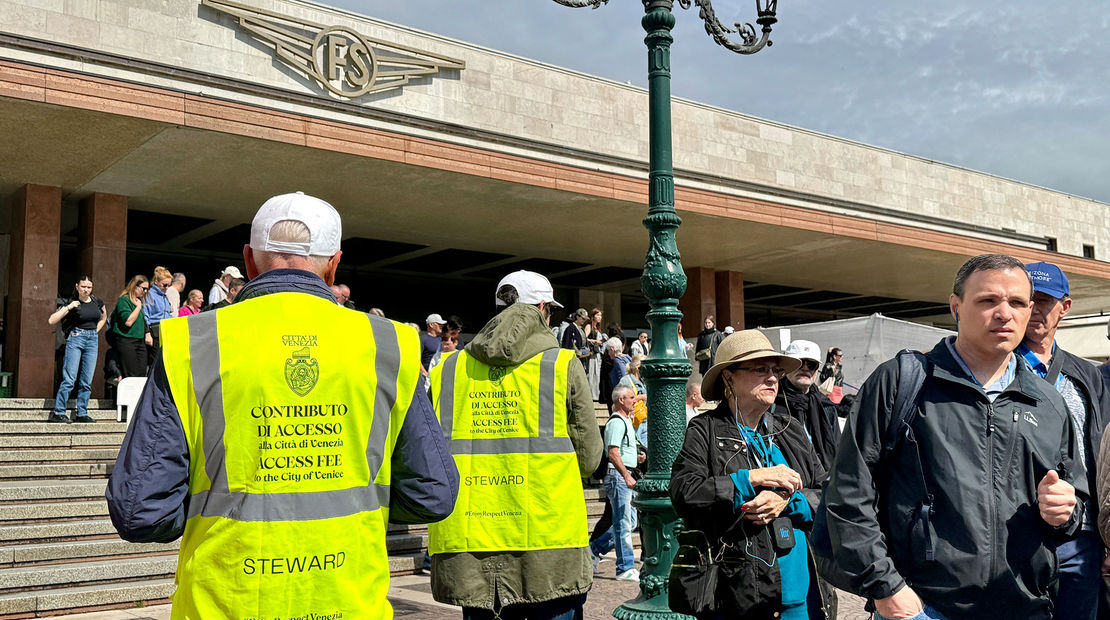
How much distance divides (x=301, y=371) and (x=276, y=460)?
0.22m

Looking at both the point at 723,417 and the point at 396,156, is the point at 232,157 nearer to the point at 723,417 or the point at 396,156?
the point at 396,156

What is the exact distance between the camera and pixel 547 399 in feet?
14.2

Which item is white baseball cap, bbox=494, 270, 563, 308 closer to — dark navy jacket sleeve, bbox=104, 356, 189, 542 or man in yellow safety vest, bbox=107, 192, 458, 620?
man in yellow safety vest, bbox=107, 192, 458, 620

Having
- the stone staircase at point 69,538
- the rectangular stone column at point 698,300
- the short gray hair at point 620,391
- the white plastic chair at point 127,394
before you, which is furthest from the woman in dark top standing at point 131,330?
the rectangular stone column at point 698,300

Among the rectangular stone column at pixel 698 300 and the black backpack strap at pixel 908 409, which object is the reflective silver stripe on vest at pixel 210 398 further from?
the rectangular stone column at pixel 698 300

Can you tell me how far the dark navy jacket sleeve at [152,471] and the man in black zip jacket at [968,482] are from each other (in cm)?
189

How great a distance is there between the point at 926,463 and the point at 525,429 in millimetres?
1793

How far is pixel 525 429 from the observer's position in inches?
170

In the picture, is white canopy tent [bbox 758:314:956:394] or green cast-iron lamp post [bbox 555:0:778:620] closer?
green cast-iron lamp post [bbox 555:0:778:620]

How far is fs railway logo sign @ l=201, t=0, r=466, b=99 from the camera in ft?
48.9

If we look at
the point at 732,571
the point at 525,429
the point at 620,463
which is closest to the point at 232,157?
the point at 620,463

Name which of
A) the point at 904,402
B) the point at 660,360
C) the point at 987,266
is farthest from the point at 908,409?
the point at 660,360

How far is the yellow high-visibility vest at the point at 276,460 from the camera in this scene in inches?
93.4

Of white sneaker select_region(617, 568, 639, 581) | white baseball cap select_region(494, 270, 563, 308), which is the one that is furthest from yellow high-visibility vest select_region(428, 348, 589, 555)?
white sneaker select_region(617, 568, 639, 581)
